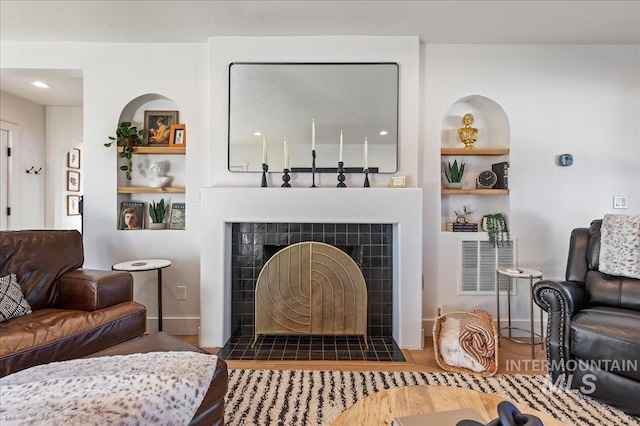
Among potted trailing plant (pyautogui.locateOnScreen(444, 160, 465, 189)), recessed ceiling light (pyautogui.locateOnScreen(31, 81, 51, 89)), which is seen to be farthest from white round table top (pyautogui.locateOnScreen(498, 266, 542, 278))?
recessed ceiling light (pyautogui.locateOnScreen(31, 81, 51, 89))

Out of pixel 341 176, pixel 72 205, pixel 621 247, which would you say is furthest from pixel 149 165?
pixel 621 247

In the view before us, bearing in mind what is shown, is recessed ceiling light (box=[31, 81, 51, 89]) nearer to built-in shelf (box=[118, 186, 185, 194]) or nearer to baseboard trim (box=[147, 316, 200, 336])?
built-in shelf (box=[118, 186, 185, 194])

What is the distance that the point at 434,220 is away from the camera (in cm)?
289

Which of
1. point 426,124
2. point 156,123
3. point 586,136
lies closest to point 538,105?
point 586,136

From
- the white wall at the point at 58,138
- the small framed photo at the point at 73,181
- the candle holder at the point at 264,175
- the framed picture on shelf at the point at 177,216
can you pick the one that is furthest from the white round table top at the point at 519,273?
the small framed photo at the point at 73,181

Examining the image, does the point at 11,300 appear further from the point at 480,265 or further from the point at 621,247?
the point at 621,247

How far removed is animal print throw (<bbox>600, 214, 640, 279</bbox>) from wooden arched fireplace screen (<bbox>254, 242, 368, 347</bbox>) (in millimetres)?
1602

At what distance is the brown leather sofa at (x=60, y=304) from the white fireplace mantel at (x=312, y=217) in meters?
0.61

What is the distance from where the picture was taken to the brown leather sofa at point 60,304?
1630mm

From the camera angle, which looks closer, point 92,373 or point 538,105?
point 92,373

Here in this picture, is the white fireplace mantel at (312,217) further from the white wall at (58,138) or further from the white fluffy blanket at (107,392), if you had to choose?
the white wall at (58,138)

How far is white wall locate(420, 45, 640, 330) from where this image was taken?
2883 mm

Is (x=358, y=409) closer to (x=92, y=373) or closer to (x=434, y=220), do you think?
(x=92, y=373)

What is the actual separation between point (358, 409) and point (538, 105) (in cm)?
296
